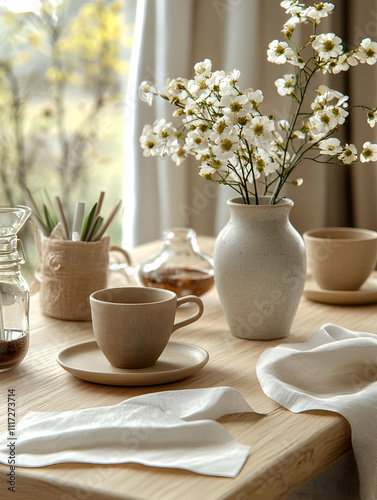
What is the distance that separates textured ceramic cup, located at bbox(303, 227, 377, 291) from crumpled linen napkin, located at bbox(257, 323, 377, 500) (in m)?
0.32

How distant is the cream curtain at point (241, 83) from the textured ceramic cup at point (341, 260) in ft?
2.32

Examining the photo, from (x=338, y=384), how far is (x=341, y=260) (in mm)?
440

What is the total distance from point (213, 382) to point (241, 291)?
0.22 metres

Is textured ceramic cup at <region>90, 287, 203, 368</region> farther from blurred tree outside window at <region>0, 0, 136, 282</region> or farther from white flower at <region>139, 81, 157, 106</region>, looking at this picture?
blurred tree outside window at <region>0, 0, 136, 282</region>

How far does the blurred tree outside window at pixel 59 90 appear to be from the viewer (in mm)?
3400

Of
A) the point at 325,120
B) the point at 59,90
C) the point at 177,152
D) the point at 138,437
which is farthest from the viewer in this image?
the point at 59,90

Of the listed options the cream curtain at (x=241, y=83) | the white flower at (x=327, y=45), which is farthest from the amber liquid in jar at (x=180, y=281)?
the cream curtain at (x=241, y=83)

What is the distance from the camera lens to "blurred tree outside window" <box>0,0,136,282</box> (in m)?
3.40

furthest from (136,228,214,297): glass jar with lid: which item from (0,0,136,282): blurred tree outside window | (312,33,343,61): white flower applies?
(0,0,136,282): blurred tree outside window

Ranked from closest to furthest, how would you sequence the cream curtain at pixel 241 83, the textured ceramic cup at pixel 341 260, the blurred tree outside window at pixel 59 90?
the textured ceramic cup at pixel 341 260
the cream curtain at pixel 241 83
the blurred tree outside window at pixel 59 90

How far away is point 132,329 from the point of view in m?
0.90

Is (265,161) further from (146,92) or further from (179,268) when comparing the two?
(179,268)

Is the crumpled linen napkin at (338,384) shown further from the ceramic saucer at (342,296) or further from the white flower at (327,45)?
the white flower at (327,45)

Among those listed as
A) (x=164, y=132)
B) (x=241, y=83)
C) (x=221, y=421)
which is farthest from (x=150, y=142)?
(x=241, y=83)
